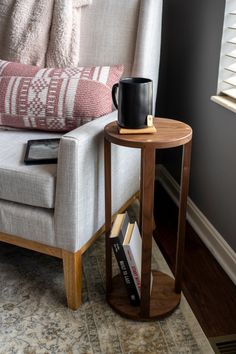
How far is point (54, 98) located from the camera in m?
1.52

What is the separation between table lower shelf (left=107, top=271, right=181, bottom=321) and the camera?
1.34 metres

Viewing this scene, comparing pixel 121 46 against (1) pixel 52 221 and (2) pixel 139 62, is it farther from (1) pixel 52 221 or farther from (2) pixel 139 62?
(1) pixel 52 221

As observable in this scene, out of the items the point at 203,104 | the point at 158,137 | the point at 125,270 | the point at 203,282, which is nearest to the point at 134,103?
the point at 158,137

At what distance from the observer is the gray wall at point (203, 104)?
5.09 ft

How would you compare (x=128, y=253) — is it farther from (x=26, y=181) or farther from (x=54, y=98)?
(x=54, y=98)

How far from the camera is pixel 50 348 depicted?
1235mm

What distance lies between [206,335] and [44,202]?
64 centimetres

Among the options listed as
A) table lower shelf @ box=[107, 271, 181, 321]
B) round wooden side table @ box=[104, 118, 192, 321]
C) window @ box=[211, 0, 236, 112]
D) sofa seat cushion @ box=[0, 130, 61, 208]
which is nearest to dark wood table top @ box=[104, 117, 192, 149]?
round wooden side table @ box=[104, 118, 192, 321]

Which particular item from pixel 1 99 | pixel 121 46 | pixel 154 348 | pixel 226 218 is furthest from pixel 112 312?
pixel 121 46

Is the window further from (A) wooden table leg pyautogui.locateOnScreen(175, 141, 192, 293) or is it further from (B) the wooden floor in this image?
(B) the wooden floor

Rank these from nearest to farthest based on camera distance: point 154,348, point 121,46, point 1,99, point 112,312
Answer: point 154,348 → point 112,312 → point 1,99 → point 121,46

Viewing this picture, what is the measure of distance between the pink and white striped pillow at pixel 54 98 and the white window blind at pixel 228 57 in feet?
1.34

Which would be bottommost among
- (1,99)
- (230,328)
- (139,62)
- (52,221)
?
(230,328)

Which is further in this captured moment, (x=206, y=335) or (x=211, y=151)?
(x=211, y=151)
